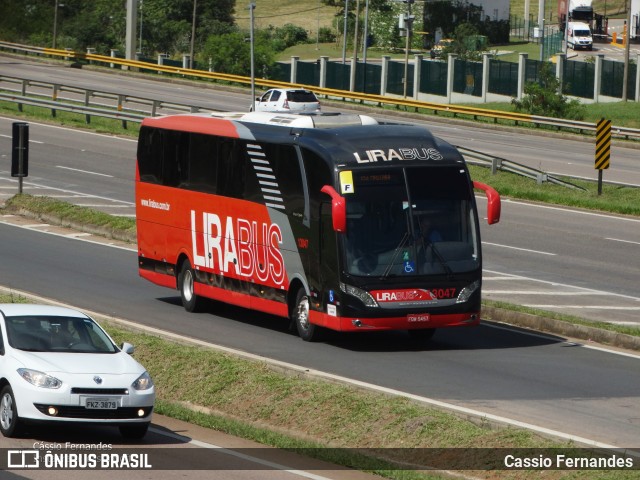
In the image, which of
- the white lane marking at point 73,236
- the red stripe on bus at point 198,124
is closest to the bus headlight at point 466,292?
the red stripe on bus at point 198,124

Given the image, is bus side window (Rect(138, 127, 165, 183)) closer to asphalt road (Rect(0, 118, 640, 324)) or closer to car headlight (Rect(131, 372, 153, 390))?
asphalt road (Rect(0, 118, 640, 324))

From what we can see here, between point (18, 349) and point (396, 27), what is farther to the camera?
point (396, 27)

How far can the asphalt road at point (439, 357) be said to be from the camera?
15.5 metres

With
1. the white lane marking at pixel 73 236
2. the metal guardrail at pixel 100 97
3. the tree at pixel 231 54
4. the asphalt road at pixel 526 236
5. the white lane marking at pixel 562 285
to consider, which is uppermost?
the tree at pixel 231 54

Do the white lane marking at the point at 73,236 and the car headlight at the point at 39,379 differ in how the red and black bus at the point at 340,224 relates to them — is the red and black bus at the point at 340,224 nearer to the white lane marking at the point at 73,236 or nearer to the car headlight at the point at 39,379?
the car headlight at the point at 39,379

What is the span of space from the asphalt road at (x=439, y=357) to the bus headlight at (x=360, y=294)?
776mm

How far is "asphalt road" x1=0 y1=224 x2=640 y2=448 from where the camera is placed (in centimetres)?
1548

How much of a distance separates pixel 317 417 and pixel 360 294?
4861 millimetres

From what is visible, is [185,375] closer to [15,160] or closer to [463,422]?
[463,422]

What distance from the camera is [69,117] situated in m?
54.0

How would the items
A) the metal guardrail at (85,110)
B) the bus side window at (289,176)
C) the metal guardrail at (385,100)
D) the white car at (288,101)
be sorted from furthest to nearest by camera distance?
the metal guardrail at (385,100), the white car at (288,101), the metal guardrail at (85,110), the bus side window at (289,176)

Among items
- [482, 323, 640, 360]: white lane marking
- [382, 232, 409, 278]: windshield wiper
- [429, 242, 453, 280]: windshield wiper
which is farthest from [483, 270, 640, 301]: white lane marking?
[382, 232, 409, 278]: windshield wiper

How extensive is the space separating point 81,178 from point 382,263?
889 inches

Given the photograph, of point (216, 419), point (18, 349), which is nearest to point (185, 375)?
point (216, 419)
